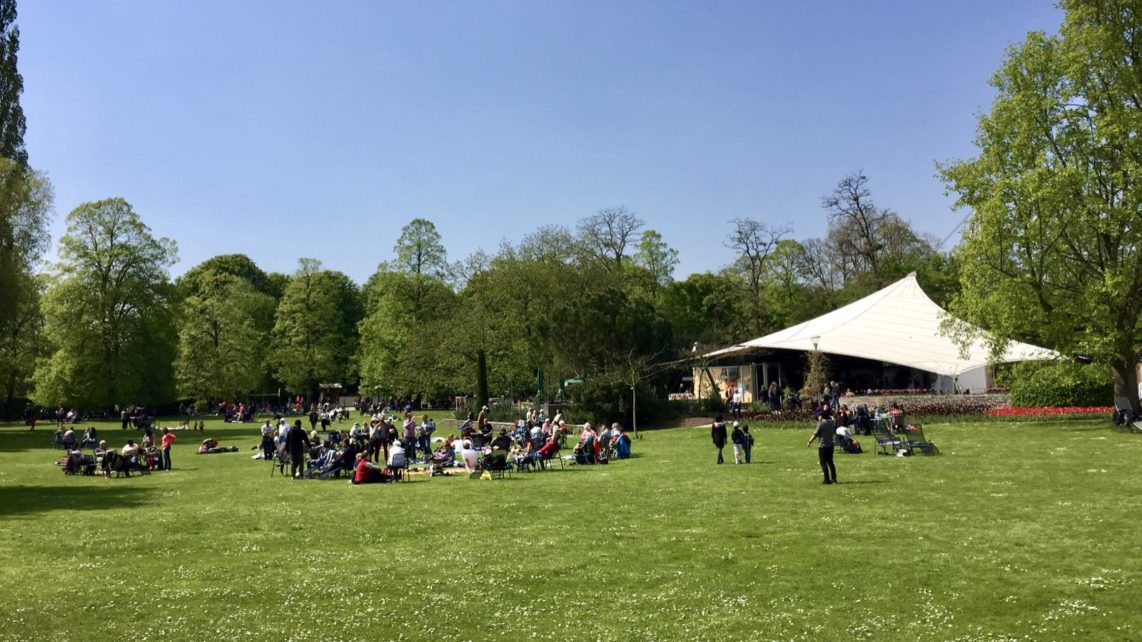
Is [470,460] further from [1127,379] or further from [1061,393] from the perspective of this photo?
[1061,393]

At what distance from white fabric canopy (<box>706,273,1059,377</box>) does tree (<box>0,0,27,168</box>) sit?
3411 centimetres

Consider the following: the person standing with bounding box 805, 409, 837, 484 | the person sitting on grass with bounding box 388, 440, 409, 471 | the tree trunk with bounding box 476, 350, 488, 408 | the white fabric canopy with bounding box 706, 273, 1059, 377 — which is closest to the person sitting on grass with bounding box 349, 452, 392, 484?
the person sitting on grass with bounding box 388, 440, 409, 471

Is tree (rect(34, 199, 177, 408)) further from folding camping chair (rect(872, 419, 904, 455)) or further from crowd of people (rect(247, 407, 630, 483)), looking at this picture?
folding camping chair (rect(872, 419, 904, 455))

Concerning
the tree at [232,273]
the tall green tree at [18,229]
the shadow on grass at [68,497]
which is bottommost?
the shadow on grass at [68,497]

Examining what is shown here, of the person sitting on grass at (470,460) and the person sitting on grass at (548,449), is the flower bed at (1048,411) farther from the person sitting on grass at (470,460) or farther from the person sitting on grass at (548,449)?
the person sitting on grass at (470,460)

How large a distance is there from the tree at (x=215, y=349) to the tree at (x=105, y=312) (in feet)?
7.55

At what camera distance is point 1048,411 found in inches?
1195

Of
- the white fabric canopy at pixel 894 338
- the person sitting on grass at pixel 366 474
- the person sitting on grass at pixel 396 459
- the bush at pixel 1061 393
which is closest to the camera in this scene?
the person sitting on grass at pixel 366 474

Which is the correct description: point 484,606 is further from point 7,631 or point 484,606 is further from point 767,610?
point 7,631

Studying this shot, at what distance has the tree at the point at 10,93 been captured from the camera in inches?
1399

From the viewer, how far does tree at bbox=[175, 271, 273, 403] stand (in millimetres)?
56562

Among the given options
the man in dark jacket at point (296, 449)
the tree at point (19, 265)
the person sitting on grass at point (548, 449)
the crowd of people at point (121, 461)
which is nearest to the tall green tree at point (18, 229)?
the tree at point (19, 265)

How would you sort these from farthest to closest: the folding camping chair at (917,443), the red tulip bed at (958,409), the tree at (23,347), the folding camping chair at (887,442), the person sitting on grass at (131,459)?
the tree at (23,347), the red tulip bed at (958,409), the person sitting on grass at (131,459), the folding camping chair at (887,442), the folding camping chair at (917,443)

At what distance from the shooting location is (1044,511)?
1228 centimetres
